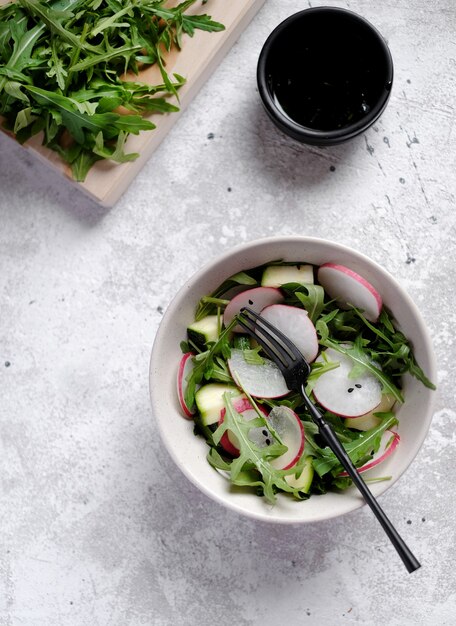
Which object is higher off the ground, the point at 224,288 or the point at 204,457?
the point at 224,288

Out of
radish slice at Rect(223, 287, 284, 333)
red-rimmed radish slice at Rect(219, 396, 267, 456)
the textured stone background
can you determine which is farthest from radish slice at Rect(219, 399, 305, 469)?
the textured stone background

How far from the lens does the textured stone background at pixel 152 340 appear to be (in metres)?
1.13

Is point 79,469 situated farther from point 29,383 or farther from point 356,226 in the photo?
point 356,226

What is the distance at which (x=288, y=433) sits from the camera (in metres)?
0.94

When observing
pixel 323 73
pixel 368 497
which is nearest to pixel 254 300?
pixel 368 497

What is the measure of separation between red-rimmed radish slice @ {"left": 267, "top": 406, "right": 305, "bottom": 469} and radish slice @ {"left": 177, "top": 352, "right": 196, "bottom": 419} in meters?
0.11

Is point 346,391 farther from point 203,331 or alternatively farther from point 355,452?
point 203,331

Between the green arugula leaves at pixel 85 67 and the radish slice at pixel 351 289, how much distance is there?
12.9 inches

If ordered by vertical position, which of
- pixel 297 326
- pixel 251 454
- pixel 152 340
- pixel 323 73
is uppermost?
pixel 323 73

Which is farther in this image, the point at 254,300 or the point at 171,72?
the point at 171,72

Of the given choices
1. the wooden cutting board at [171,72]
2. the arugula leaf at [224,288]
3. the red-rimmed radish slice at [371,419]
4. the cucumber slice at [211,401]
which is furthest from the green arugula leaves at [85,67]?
the red-rimmed radish slice at [371,419]

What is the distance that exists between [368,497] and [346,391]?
0.44 feet

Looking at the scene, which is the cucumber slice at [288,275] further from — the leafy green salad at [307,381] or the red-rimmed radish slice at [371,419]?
the red-rimmed radish slice at [371,419]

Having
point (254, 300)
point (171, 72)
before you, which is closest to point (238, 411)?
point (254, 300)
